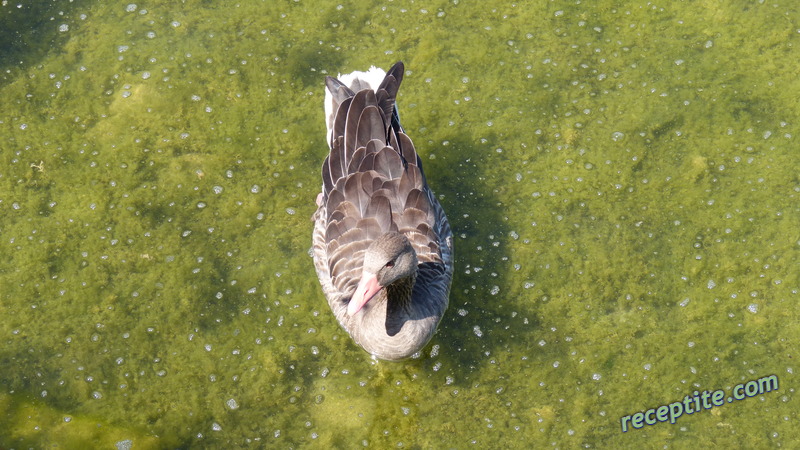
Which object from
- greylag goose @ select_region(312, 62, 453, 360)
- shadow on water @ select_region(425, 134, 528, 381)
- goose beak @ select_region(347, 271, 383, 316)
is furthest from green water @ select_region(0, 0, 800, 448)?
goose beak @ select_region(347, 271, 383, 316)

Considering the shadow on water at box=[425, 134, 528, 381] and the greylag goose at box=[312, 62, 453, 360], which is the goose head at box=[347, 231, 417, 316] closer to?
the greylag goose at box=[312, 62, 453, 360]

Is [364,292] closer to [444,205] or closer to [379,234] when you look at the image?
[379,234]

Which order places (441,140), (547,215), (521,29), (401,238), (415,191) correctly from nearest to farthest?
(401,238), (415,191), (547,215), (441,140), (521,29)

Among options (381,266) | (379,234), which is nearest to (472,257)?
(379,234)

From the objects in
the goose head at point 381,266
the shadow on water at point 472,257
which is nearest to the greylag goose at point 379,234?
the goose head at point 381,266

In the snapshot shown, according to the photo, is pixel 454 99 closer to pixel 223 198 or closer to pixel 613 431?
pixel 223 198

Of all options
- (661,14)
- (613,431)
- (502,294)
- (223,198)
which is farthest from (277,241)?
(661,14)

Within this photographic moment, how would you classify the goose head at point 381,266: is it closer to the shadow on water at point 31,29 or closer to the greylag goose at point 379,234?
the greylag goose at point 379,234
